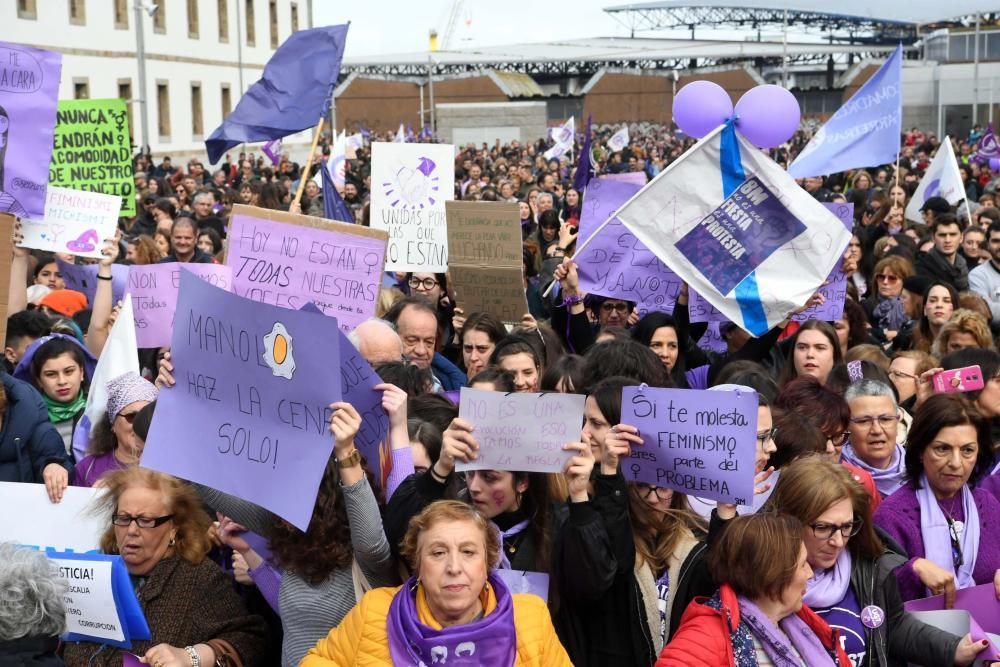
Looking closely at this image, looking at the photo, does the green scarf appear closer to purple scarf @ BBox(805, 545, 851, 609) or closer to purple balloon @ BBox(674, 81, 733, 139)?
purple balloon @ BBox(674, 81, 733, 139)

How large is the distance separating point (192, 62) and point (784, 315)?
145ft

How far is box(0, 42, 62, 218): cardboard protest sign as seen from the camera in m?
7.47

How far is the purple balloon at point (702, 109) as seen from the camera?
23.7ft

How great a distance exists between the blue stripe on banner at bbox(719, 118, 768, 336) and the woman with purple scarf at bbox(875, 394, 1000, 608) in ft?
6.11

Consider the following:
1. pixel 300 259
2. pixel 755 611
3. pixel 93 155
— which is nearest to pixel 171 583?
pixel 755 611

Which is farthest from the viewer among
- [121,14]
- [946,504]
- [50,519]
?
[121,14]

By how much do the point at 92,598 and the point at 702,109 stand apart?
4551 mm

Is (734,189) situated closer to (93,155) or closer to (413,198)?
(413,198)

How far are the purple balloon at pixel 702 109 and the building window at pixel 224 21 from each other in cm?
4557

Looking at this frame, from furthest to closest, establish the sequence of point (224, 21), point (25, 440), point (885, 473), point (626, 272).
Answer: point (224, 21) → point (626, 272) → point (25, 440) → point (885, 473)

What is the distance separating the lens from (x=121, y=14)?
43.6 metres

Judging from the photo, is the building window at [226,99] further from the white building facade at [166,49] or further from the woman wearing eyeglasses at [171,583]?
the woman wearing eyeglasses at [171,583]

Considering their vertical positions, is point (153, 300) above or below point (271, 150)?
below

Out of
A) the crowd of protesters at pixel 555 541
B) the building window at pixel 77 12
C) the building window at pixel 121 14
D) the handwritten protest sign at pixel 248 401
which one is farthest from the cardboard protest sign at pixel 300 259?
the building window at pixel 121 14
